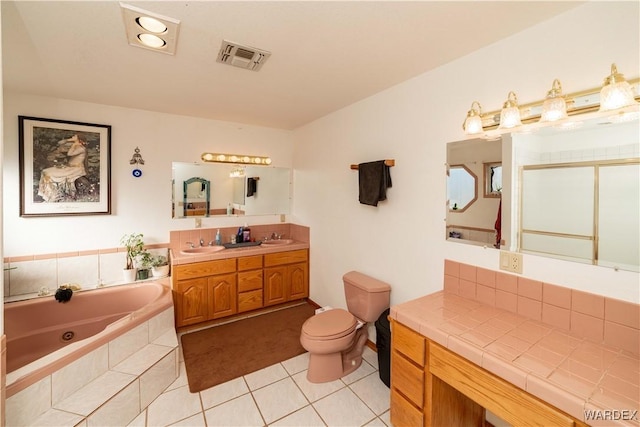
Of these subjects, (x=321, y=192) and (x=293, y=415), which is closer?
(x=293, y=415)

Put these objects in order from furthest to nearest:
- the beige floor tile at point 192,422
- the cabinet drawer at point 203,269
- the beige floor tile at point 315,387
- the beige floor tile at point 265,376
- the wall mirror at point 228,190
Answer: the wall mirror at point 228,190 → the cabinet drawer at point 203,269 → the beige floor tile at point 265,376 → the beige floor tile at point 315,387 → the beige floor tile at point 192,422

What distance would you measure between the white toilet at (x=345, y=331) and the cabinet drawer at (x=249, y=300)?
1142mm

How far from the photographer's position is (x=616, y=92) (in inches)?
45.9

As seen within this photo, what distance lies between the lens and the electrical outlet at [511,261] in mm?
1554

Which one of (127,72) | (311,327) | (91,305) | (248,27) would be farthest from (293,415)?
(127,72)

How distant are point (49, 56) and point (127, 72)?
1.39 feet

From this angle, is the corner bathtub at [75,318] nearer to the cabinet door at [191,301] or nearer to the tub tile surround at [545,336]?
the cabinet door at [191,301]

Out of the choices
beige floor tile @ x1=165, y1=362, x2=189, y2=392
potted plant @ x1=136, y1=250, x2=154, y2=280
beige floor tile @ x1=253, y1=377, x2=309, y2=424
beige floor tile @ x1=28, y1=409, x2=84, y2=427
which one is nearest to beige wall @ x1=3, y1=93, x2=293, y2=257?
potted plant @ x1=136, y1=250, x2=154, y2=280

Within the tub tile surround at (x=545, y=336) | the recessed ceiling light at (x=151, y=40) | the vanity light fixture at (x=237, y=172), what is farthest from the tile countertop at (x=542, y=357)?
the vanity light fixture at (x=237, y=172)

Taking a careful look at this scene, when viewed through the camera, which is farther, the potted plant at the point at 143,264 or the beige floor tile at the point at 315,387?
the potted plant at the point at 143,264

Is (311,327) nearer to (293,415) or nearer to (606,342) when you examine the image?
(293,415)

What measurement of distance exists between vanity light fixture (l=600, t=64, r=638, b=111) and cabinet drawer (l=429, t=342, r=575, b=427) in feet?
4.12

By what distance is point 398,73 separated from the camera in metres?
2.05

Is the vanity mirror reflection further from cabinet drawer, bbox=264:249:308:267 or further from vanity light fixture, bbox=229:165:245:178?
vanity light fixture, bbox=229:165:245:178
